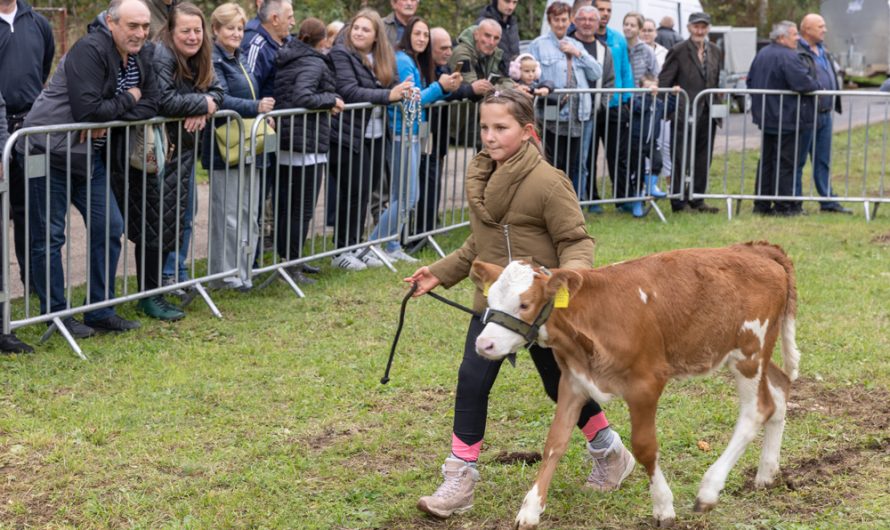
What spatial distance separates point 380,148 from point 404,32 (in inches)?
47.5

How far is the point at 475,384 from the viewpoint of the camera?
195 inches

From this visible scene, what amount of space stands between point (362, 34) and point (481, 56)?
6.01ft

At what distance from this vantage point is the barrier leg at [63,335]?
7.24m

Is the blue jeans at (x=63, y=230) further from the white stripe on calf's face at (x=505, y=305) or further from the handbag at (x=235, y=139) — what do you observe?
the white stripe on calf's face at (x=505, y=305)

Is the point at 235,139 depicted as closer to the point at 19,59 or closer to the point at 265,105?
the point at 265,105

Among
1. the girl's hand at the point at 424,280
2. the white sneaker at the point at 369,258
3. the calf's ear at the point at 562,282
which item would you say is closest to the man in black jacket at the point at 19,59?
the white sneaker at the point at 369,258

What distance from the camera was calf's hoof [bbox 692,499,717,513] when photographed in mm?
4898

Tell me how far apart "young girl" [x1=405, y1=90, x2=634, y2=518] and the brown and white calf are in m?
0.28

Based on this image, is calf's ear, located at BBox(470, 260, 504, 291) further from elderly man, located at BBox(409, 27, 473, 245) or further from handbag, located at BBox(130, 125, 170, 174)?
elderly man, located at BBox(409, 27, 473, 245)

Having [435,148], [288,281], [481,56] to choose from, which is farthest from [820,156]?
[288,281]

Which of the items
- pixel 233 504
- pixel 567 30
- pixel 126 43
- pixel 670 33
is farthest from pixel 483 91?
pixel 670 33

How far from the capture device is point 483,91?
11055 mm

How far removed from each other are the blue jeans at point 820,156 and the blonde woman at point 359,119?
5270mm

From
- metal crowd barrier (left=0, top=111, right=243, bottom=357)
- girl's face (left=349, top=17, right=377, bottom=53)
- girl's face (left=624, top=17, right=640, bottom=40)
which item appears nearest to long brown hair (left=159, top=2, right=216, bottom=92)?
metal crowd barrier (left=0, top=111, right=243, bottom=357)
